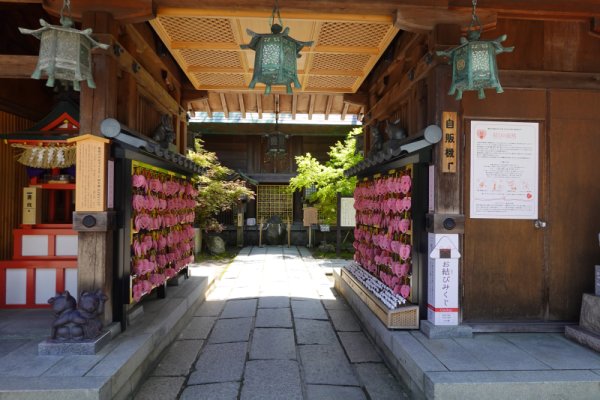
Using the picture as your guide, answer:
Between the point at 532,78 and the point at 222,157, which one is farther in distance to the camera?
the point at 222,157

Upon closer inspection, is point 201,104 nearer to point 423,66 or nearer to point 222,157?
point 423,66

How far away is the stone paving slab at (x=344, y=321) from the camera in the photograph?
648 centimetres

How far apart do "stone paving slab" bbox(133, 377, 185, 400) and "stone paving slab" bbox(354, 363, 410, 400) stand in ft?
7.25

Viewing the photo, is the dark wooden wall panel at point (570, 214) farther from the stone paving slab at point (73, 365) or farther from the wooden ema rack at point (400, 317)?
the stone paving slab at point (73, 365)

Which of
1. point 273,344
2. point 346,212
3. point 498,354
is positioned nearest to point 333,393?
point 273,344

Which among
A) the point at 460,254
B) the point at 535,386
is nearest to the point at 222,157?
the point at 460,254

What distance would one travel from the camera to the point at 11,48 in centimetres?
668

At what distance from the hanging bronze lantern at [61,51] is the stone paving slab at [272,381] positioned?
385 cm

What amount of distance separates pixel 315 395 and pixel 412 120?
431cm

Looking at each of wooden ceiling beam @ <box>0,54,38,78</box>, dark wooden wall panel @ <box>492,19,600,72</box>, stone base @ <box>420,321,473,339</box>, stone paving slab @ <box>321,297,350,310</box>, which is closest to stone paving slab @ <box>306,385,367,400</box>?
stone base @ <box>420,321,473,339</box>

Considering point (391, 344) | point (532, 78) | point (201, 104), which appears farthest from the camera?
point (201, 104)

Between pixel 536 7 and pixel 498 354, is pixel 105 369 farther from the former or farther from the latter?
pixel 536 7

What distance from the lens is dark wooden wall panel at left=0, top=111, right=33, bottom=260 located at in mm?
Result: 6441

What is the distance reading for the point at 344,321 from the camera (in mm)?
6848
